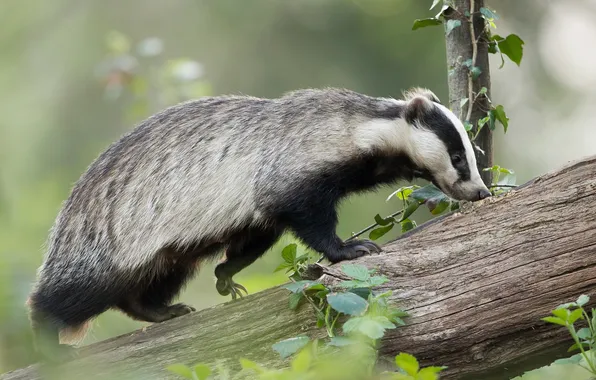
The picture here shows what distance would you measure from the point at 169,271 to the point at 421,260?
1747mm

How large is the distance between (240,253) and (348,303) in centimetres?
185

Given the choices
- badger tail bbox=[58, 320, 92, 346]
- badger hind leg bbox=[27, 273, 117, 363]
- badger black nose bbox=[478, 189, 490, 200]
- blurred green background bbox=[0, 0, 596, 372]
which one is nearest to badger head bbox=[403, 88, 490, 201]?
badger black nose bbox=[478, 189, 490, 200]

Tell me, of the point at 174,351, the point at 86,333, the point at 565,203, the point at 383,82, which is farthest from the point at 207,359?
the point at 383,82

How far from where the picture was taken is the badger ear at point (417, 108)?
178 inches

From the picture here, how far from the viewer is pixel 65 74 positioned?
34.0ft

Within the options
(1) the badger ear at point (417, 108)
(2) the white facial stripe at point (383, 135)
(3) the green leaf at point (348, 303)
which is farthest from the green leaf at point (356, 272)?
(1) the badger ear at point (417, 108)

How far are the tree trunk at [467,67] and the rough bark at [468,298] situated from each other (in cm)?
94

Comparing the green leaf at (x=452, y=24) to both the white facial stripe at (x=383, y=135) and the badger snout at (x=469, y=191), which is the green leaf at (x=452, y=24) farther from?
the badger snout at (x=469, y=191)

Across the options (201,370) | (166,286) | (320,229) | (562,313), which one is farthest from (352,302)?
(166,286)

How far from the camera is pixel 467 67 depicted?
15.6ft

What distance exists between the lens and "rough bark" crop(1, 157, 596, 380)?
340 cm

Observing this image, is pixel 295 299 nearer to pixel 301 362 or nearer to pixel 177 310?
pixel 177 310

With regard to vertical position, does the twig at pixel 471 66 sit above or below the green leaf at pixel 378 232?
above

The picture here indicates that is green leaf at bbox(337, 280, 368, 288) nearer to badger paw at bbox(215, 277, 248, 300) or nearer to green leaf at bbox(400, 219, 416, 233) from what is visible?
green leaf at bbox(400, 219, 416, 233)
